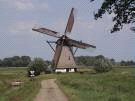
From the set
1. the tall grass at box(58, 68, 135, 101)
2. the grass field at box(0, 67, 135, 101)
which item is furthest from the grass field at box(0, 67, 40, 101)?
the tall grass at box(58, 68, 135, 101)

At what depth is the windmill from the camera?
8788 centimetres

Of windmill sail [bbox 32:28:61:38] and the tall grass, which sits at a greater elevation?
windmill sail [bbox 32:28:61:38]

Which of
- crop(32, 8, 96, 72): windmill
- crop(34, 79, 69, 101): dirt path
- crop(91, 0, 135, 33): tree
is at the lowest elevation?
crop(34, 79, 69, 101): dirt path

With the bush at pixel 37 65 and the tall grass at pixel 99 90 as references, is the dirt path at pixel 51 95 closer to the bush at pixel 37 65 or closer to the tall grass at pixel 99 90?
the tall grass at pixel 99 90

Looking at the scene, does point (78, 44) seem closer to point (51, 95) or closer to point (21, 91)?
point (21, 91)

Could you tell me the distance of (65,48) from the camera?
290 ft

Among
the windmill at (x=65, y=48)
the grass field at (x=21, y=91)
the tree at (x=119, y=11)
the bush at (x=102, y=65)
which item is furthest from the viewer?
the bush at (x=102, y=65)

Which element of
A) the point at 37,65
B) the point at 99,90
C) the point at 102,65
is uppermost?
the point at 37,65

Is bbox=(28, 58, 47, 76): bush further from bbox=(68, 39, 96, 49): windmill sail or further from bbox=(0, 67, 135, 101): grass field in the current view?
bbox=(68, 39, 96, 49): windmill sail

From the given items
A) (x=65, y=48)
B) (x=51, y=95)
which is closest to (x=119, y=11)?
(x=51, y=95)

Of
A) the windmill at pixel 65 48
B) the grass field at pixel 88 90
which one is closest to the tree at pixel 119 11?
the grass field at pixel 88 90

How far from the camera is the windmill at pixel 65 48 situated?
288ft

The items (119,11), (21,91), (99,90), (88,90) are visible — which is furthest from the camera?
(21,91)

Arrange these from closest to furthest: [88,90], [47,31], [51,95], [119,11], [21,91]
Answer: [119,11] → [51,95] → [88,90] → [21,91] → [47,31]
